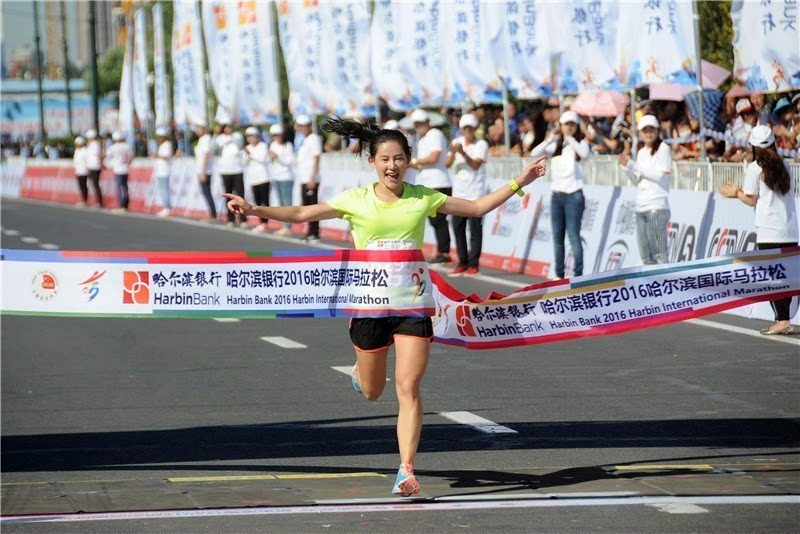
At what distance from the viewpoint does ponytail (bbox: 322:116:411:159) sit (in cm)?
795

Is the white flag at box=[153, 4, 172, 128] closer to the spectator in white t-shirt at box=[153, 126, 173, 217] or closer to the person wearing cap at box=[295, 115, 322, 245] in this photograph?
the spectator in white t-shirt at box=[153, 126, 173, 217]

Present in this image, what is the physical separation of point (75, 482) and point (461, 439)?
7.74 feet

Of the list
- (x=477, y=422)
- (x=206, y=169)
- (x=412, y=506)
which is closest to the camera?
(x=412, y=506)

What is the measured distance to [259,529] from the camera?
6.93 meters

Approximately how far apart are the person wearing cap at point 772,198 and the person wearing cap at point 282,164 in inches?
598

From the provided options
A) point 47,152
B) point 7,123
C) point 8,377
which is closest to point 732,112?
point 8,377

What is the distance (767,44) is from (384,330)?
32.6ft

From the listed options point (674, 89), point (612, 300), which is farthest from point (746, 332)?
point (674, 89)

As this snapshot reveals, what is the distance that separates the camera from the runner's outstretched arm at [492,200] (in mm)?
7926

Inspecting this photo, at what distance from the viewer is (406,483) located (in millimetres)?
7473

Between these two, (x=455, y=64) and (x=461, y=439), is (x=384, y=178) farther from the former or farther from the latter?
(x=455, y=64)

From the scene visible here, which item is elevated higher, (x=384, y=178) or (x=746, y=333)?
(x=384, y=178)

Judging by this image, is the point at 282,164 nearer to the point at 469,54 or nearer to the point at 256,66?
the point at 469,54

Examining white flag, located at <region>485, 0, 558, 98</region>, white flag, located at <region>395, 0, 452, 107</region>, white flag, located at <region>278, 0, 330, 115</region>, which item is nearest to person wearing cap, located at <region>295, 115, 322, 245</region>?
white flag, located at <region>395, 0, 452, 107</region>
